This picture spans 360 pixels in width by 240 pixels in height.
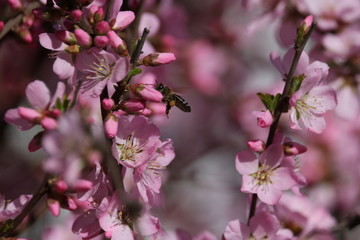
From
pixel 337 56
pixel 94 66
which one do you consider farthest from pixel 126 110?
pixel 337 56

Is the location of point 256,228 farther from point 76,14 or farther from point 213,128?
point 213,128

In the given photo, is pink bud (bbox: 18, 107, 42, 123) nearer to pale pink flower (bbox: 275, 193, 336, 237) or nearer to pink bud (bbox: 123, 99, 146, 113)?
pink bud (bbox: 123, 99, 146, 113)

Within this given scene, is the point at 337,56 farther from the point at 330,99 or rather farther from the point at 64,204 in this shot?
the point at 64,204

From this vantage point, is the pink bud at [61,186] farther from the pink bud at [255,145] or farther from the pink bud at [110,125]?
the pink bud at [255,145]

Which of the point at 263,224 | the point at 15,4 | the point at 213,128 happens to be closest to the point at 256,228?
the point at 263,224

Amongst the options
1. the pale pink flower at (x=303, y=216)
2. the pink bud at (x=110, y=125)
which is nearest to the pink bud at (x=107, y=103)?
the pink bud at (x=110, y=125)

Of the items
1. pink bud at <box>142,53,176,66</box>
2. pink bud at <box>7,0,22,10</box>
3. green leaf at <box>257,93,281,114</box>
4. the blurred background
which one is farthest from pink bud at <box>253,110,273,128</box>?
the blurred background
